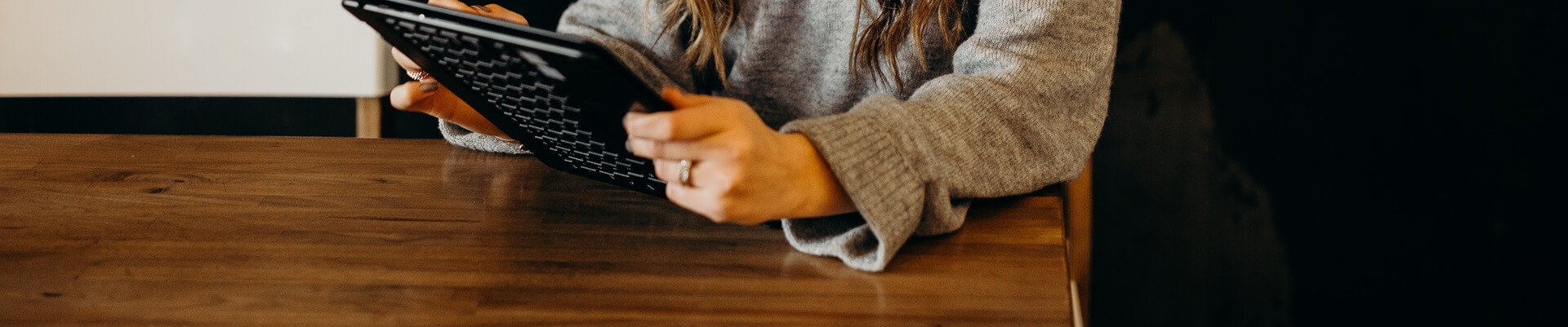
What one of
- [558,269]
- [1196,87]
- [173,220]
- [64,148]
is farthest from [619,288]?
[1196,87]

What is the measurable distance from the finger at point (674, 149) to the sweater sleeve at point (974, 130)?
0.19ft

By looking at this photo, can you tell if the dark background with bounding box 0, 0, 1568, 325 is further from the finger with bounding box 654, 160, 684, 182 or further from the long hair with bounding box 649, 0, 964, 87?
the finger with bounding box 654, 160, 684, 182

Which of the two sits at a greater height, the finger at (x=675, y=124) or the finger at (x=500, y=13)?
the finger at (x=675, y=124)

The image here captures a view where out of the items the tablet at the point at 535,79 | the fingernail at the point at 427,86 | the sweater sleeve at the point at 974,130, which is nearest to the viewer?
the tablet at the point at 535,79

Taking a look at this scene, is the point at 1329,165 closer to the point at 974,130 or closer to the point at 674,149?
the point at 974,130

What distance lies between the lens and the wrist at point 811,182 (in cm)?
52

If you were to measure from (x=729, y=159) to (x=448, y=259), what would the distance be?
0.59 ft

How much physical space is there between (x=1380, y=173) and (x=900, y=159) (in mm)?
844

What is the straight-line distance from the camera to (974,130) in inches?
23.2

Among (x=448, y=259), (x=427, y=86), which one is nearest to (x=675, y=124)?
(x=448, y=259)

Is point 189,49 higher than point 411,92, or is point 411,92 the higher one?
point 411,92

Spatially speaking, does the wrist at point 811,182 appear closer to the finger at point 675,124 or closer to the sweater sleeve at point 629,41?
the finger at point 675,124

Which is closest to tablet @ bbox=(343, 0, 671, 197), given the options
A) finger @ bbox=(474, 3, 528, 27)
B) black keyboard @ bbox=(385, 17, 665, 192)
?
black keyboard @ bbox=(385, 17, 665, 192)

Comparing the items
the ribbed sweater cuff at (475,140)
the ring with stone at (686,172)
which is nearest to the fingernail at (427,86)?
the ribbed sweater cuff at (475,140)
